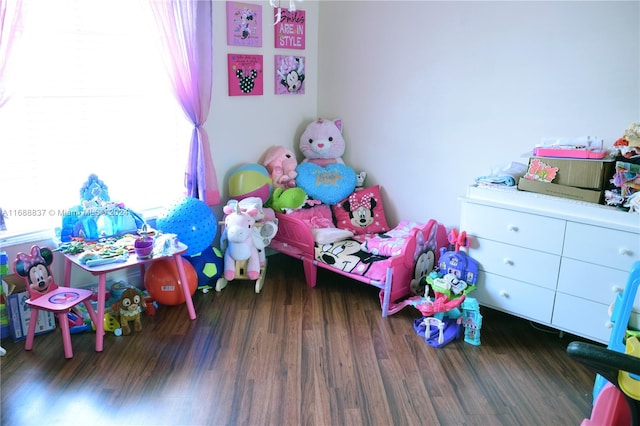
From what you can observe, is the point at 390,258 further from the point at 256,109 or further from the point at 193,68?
the point at 193,68

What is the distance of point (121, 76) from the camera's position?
9.94ft

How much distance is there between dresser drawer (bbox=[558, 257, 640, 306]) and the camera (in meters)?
2.38

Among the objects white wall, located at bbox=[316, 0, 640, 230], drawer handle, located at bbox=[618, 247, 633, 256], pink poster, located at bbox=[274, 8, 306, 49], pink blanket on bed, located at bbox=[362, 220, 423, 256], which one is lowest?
pink blanket on bed, located at bbox=[362, 220, 423, 256]

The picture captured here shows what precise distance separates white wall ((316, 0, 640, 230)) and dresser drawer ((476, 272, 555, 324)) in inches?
24.4

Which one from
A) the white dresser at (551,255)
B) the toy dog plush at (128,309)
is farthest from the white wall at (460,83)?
the toy dog plush at (128,309)

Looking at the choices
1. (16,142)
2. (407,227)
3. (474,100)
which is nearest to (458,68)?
(474,100)

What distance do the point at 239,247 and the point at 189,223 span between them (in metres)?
0.37

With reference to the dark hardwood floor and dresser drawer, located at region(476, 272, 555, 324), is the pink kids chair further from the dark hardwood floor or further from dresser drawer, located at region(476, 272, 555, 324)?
dresser drawer, located at region(476, 272, 555, 324)

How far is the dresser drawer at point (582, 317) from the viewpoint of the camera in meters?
2.44

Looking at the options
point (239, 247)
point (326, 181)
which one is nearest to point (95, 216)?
point (239, 247)

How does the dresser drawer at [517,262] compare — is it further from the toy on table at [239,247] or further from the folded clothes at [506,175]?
the toy on table at [239,247]

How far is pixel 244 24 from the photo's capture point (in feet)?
11.1

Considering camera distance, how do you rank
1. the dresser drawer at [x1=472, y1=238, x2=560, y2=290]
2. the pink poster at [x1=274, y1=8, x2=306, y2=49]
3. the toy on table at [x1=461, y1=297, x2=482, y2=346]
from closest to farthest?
the dresser drawer at [x1=472, y1=238, x2=560, y2=290] → the toy on table at [x1=461, y1=297, x2=482, y2=346] → the pink poster at [x1=274, y1=8, x2=306, y2=49]

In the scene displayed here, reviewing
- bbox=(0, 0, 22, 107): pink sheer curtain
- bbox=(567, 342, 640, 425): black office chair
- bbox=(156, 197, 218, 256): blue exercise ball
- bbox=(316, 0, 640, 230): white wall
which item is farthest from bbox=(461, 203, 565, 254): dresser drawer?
bbox=(0, 0, 22, 107): pink sheer curtain
